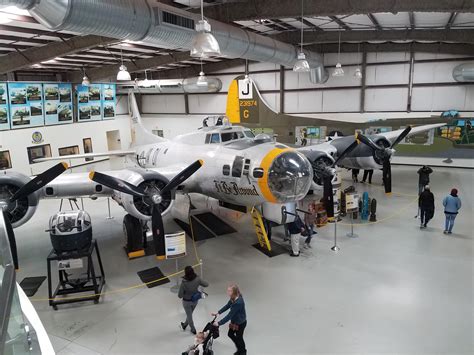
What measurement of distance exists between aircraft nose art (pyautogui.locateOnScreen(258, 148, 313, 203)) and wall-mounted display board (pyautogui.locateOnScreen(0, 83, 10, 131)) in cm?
1874

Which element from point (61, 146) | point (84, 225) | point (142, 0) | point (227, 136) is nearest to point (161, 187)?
point (84, 225)

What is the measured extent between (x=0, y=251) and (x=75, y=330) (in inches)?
217

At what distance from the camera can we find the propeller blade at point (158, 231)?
28.6 ft

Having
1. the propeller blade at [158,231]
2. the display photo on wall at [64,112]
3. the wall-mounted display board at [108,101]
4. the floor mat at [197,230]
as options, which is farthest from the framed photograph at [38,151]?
the propeller blade at [158,231]

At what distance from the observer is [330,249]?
10.5 m

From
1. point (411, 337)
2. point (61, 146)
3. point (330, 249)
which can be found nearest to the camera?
point (411, 337)

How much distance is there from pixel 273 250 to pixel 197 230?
3.16m

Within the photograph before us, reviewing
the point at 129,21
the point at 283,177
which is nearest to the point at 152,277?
the point at 283,177

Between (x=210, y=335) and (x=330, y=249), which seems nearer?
(x=210, y=335)

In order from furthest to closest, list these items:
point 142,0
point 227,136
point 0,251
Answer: point 227,136
point 142,0
point 0,251

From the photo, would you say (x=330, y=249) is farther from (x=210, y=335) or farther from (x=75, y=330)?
(x=75, y=330)

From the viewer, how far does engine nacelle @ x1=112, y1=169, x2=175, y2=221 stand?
907 cm

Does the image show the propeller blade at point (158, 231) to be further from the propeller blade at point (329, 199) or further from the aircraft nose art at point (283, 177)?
the propeller blade at point (329, 199)

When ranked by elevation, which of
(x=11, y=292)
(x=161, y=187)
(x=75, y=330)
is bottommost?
(x=75, y=330)
